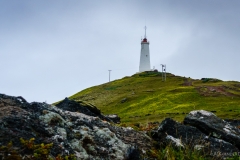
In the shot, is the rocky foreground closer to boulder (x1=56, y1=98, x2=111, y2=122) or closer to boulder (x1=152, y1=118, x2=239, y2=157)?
boulder (x1=152, y1=118, x2=239, y2=157)

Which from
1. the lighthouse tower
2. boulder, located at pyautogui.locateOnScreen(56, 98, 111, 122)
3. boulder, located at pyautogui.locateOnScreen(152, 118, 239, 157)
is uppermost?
the lighthouse tower

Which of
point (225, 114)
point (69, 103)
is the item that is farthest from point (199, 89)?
point (69, 103)

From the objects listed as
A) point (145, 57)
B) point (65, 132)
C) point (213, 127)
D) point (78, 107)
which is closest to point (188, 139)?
point (213, 127)

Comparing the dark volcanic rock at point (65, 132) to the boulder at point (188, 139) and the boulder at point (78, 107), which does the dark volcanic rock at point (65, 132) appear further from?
the boulder at point (78, 107)

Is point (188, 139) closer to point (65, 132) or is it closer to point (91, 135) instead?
point (91, 135)

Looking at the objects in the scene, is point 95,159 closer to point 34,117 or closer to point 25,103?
point 34,117

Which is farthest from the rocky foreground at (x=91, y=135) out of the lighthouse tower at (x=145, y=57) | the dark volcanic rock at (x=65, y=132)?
the lighthouse tower at (x=145, y=57)

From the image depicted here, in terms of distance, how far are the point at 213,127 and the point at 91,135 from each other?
15.6 ft

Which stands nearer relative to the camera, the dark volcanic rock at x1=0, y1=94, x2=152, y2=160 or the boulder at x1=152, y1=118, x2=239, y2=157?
the dark volcanic rock at x1=0, y1=94, x2=152, y2=160

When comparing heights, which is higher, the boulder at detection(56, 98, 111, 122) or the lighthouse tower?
the lighthouse tower

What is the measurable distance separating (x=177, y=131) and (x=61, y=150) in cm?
456

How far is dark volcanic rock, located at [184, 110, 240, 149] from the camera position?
39.8 ft

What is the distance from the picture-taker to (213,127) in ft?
40.6

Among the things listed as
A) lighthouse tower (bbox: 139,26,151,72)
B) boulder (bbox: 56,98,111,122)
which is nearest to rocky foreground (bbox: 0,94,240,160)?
boulder (bbox: 56,98,111,122)
